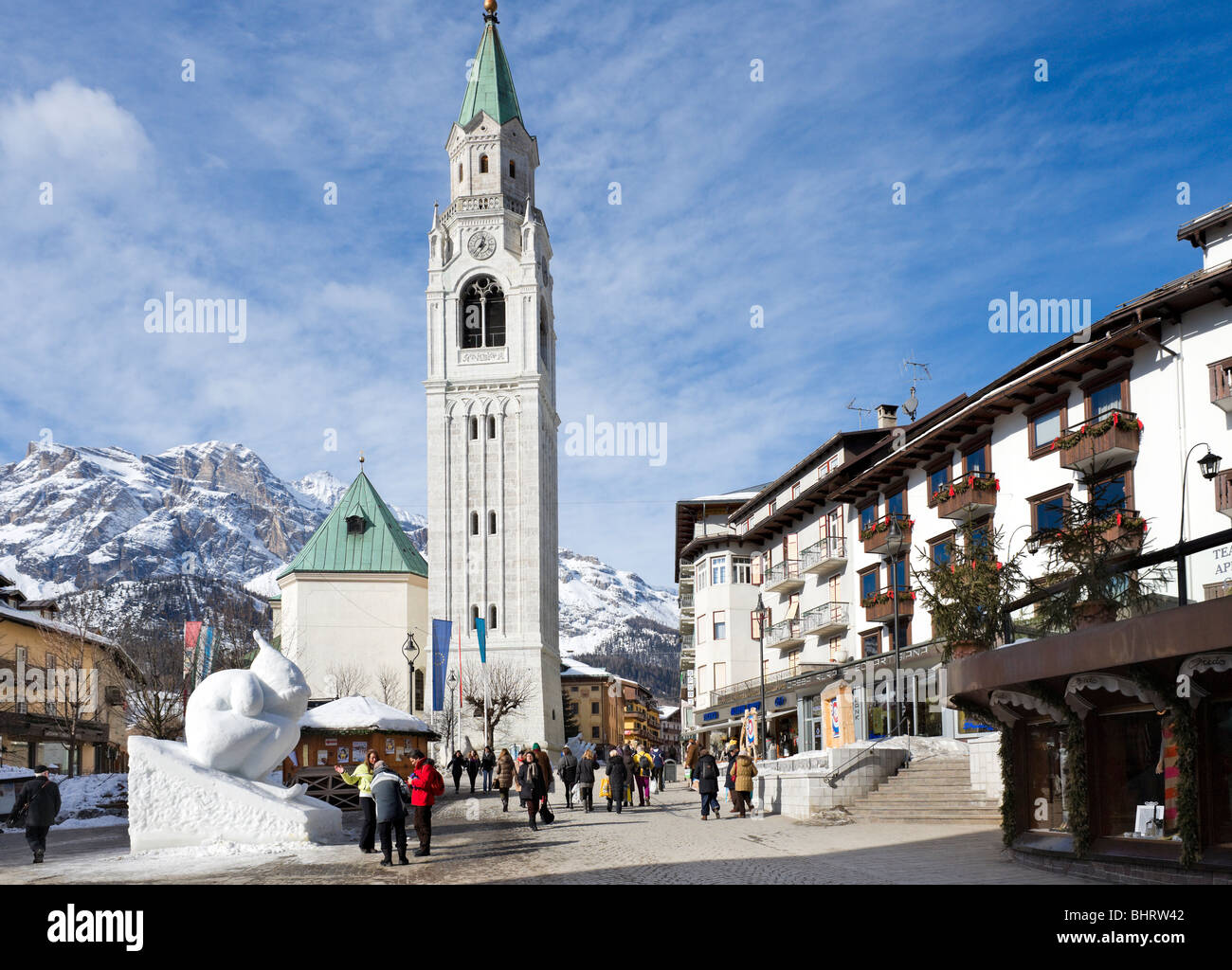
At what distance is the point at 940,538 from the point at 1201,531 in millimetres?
10741

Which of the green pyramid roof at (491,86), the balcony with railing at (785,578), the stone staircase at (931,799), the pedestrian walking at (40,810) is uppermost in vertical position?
the green pyramid roof at (491,86)

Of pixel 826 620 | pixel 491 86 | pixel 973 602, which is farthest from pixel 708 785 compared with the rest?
pixel 491 86

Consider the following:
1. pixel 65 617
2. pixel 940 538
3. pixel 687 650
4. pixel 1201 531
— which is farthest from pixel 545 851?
pixel 687 650

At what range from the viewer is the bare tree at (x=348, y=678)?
75.5 m

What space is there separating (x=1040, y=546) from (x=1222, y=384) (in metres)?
5.44

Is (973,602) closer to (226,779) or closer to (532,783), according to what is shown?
(532,783)

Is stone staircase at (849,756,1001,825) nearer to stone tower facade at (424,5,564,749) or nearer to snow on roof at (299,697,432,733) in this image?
snow on roof at (299,697,432,733)

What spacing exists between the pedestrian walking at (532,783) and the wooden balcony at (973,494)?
51.1 ft

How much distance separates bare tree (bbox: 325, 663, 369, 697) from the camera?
75.5 meters

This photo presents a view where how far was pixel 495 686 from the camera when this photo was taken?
7112 cm

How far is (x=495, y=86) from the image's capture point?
85688mm

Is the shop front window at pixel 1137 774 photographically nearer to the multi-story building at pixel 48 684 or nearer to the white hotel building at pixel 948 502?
the white hotel building at pixel 948 502

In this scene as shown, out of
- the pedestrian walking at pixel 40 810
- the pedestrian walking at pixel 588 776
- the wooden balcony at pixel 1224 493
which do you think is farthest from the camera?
the pedestrian walking at pixel 588 776

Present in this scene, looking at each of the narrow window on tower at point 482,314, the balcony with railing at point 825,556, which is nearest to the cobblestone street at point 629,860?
the balcony with railing at point 825,556
